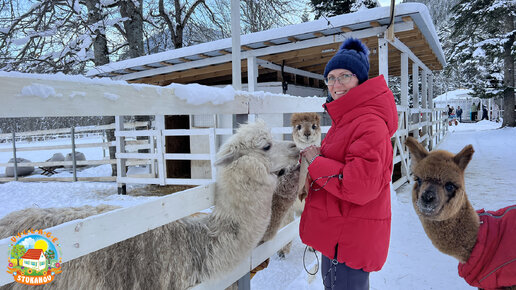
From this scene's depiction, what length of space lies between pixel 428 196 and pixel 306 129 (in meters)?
2.69

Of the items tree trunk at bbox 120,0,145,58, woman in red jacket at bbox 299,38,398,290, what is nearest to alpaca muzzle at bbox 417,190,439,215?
woman in red jacket at bbox 299,38,398,290

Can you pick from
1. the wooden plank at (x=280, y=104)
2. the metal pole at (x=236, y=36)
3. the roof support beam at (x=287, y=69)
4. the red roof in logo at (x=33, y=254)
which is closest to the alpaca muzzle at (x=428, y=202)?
the wooden plank at (x=280, y=104)

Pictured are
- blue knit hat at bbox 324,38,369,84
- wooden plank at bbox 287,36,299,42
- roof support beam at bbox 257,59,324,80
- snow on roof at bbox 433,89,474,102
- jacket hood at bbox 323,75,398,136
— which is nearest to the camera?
jacket hood at bbox 323,75,398,136

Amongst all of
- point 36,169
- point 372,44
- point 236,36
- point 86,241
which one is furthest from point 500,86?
point 36,169

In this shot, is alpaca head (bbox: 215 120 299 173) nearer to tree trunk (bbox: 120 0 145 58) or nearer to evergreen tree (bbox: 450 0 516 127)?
tree trunk (bbox: 120 0 145 58)

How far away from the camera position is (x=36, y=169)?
13367 mm

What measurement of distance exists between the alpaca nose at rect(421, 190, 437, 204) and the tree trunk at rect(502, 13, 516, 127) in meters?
17.9

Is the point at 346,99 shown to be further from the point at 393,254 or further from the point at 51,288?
the point at 393,254

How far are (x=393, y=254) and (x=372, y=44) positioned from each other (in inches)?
201

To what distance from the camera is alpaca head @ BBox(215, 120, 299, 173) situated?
5.97 ft

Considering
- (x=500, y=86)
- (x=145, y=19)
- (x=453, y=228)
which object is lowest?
(x=453, y=228)

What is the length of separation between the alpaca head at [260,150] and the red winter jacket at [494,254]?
144 centimetres

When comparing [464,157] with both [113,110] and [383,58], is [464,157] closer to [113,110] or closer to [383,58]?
[113,110]

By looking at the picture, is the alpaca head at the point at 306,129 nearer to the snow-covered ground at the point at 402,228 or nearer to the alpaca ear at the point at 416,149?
the snow-covered ground at the point at 402,228
